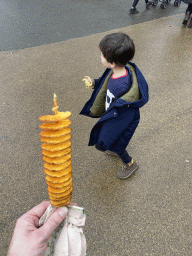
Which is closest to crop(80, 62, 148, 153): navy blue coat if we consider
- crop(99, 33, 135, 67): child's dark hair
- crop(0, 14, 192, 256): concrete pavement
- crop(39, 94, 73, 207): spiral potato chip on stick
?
crop(99, 33, 135, 67): child's dark hair

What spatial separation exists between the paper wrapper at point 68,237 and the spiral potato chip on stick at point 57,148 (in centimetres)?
21

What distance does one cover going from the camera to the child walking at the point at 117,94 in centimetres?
179

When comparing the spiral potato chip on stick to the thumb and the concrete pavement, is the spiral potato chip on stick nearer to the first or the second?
the thumb

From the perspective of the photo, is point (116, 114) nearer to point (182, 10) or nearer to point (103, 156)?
point (103, 156)

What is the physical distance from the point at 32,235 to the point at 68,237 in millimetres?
232

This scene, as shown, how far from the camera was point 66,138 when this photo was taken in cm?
121

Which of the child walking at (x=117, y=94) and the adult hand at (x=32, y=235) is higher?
the child walking at (x=117, y=94)

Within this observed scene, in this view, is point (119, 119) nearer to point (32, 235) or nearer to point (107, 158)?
point (107, 158)

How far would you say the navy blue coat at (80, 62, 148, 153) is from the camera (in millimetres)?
1852

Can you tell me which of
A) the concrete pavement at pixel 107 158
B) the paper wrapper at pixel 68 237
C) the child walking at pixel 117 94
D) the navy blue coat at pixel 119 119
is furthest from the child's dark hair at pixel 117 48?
the concrete pavement at pixel 107 158

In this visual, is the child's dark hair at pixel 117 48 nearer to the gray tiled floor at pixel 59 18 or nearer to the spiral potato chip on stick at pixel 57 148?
the spiral potato chip on stick at pixel 57 148

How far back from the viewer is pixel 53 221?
4.28 feet

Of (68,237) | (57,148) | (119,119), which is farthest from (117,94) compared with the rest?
(68,237)

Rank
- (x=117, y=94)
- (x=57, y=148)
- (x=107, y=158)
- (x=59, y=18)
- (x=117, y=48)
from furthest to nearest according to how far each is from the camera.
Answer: (x=59, y=18), (x=107, y=158), (x=117, y=94), (x=117, y=48), (x=57, y=148)
